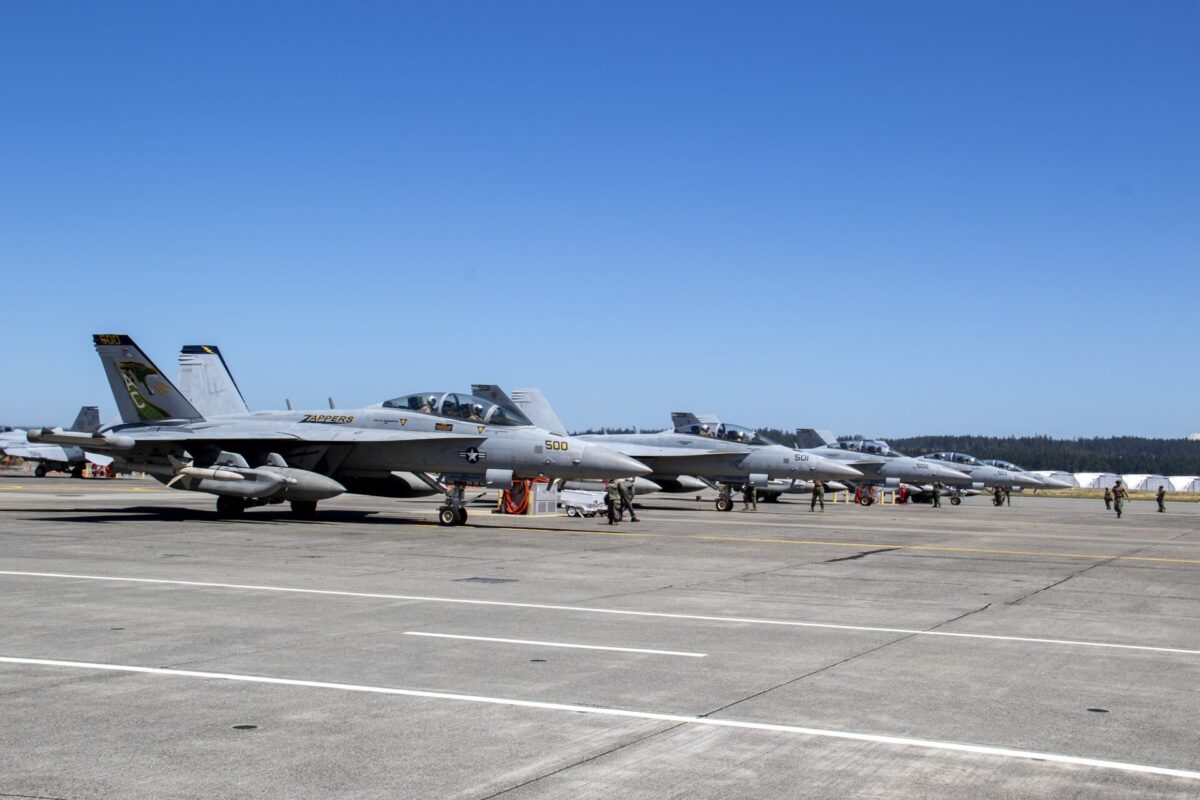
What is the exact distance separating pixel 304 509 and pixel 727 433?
17.0 meters

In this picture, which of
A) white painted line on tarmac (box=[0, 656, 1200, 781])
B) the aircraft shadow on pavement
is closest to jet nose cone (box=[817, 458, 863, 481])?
the aircraft shadow on pavement

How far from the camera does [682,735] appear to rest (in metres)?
7.04

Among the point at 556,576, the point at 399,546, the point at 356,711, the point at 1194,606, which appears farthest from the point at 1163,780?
the point at 399,546

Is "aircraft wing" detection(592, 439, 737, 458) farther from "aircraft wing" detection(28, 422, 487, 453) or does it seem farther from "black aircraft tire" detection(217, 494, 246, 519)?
"black aircraft tire" detection(217, 494, 246, 519)

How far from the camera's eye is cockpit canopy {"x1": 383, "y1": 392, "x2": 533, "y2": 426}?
1028 inches

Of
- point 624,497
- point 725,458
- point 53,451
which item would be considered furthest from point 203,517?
point 53,451

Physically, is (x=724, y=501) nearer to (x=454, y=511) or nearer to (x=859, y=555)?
(x=454, y=511)

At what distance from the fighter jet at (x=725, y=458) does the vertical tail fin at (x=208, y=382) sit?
13.8 meters

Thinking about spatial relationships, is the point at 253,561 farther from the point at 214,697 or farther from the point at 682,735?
the point at 682,735

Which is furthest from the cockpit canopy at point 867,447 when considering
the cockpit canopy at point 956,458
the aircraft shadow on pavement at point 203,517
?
the aircraft shadow on pavement at point 203,517

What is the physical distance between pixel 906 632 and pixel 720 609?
2270 millimetres

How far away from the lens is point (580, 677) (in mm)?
8766

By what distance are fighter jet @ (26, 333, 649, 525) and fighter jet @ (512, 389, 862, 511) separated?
1403 cm

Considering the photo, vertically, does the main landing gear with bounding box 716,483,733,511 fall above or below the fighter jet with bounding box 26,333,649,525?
below
